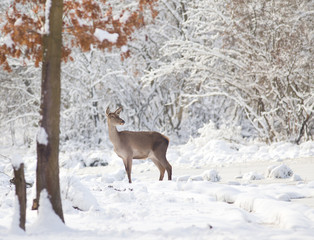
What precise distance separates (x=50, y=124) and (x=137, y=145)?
6275 millimetres

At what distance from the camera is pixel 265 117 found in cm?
1866

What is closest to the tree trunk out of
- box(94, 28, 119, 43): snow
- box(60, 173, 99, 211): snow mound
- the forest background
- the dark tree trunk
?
the dark tree trunk

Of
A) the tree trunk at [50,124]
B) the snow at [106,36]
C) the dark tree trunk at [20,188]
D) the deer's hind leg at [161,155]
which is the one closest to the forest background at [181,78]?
the deer's hind leg at [161,155]

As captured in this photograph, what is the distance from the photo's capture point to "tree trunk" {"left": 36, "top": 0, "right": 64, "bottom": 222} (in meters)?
5.62

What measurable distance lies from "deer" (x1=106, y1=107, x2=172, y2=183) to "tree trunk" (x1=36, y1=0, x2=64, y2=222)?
5.80 m

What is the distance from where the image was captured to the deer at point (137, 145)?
11.7 m

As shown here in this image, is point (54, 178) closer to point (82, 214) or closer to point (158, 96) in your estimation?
point (82, 214)

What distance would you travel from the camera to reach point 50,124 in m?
5.68

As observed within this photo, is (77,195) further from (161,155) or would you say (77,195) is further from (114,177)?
(114,177)

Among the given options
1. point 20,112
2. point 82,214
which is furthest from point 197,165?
point 20,112

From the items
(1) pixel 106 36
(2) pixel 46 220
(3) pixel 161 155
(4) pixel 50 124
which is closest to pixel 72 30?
(1) pixel 106 36

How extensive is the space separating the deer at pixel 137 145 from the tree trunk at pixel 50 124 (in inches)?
228

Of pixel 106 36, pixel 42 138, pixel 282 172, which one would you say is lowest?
pixel 282 172

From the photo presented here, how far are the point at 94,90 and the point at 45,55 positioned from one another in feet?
64.7
